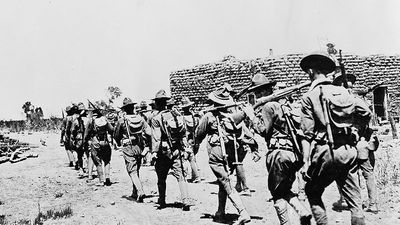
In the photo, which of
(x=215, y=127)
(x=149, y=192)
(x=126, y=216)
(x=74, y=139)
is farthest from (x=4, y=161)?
(x=215, y=127)

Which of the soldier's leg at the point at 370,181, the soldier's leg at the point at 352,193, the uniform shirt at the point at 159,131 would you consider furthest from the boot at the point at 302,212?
the uniform shirt at the point at 159,131

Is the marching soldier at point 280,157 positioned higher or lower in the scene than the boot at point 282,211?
higher

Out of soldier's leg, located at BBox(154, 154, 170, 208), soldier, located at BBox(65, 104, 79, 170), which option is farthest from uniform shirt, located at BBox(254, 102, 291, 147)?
soldier, located at BBox(65, 104, 79, 170)

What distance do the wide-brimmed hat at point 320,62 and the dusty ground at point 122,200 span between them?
2742mm

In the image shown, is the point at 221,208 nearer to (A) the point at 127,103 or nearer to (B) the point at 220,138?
(B) the point at 220,138

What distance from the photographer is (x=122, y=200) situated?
9406 millimetres

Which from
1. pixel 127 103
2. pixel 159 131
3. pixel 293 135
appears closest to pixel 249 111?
pixel 293 135

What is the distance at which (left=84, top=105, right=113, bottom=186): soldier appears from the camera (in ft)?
35.5

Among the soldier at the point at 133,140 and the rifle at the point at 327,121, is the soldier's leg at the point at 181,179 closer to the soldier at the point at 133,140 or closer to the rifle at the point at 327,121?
the soldier at the point at 133,140

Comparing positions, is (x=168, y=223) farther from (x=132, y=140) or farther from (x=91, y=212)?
(x=132, y=140)

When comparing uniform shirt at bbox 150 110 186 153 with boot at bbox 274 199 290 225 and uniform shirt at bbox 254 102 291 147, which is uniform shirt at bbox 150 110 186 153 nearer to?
uniform shirt at bbox 254 102 291 147

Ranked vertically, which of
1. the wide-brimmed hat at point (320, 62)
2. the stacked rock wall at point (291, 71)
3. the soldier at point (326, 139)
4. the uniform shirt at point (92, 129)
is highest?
the stacked rock wall at point (291, 71)

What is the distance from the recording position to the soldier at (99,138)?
10820 mm

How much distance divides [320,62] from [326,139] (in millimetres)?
941
